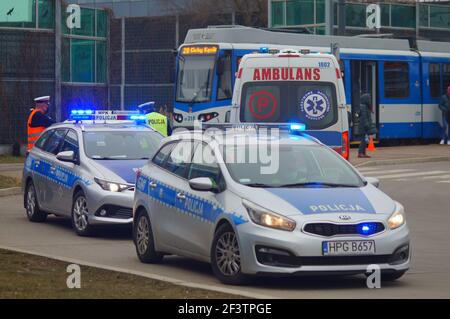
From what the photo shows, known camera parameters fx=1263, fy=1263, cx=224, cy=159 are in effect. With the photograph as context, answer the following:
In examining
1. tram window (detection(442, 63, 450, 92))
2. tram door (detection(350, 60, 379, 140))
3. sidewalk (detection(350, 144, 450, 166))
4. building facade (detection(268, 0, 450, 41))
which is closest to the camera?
sidewalk (detection(350, 144, 450, 166))

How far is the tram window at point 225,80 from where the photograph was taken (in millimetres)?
33281

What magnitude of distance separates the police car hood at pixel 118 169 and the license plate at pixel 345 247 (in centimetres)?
556

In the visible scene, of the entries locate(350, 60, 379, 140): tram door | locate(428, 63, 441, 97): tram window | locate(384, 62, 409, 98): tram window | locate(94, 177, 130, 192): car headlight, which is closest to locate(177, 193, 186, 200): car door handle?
locate(94, 177, 130, 192): car headlight

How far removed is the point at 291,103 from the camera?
22047mm

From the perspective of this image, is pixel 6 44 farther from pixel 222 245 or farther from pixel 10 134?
pixel 222 245

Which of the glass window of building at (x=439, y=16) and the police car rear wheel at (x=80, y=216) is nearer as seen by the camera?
the police car rear wheel at (x=80, y=216)

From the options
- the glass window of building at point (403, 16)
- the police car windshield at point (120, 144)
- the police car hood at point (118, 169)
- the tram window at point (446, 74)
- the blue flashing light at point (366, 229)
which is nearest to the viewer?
the blue flashing light at point (366, 229)

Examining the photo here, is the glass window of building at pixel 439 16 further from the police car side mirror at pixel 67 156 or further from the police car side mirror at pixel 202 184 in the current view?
the police car side mirror at pixel 202 184

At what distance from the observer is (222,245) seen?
40.1 feet

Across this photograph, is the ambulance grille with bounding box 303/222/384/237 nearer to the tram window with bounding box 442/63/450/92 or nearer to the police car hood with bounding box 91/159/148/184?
the police car hood with bounding box 91/159/148/184

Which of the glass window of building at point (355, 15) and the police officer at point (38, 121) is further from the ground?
the glass window of building at point (355, 15)

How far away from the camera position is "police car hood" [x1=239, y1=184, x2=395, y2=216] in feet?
39.2

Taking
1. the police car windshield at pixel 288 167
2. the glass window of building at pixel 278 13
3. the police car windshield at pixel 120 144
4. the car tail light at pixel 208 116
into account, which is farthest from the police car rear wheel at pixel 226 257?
the glass window of building at pixel 278 13

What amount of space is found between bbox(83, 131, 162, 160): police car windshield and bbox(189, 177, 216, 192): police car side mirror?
513 cm
